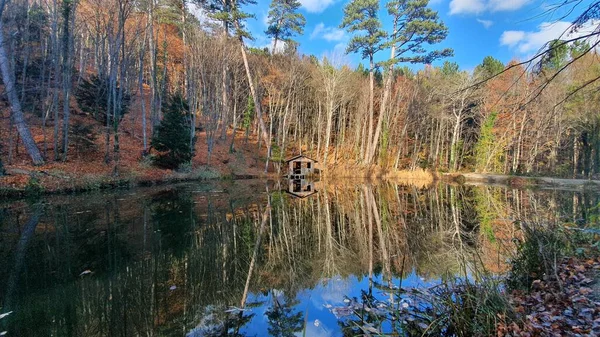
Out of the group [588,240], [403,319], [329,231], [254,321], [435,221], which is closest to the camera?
[403,319]

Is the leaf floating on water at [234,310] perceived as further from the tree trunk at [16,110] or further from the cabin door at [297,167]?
the cabin door at [297,167]

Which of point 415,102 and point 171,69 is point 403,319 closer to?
point 415,102

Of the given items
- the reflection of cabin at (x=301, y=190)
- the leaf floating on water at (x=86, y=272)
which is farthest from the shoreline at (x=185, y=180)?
the leaf floating on water at (x=86, y=272)

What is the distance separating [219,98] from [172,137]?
Answer: 8450 millimetres

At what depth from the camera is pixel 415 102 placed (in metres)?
Answer: 31.9

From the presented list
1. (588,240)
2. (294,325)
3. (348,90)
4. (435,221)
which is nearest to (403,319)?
(294,325)

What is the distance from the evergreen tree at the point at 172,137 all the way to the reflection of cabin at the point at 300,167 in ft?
35.4

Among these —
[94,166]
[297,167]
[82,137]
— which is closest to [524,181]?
[297,167]

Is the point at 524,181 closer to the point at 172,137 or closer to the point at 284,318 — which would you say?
the point at 172,137

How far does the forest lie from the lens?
17.0m

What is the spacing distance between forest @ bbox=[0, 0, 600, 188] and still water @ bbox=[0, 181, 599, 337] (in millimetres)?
8360

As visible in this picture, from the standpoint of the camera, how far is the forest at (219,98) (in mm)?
16953

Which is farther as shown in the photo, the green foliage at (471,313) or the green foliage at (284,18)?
the green foliage at (284,18)

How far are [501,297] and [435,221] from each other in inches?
271
